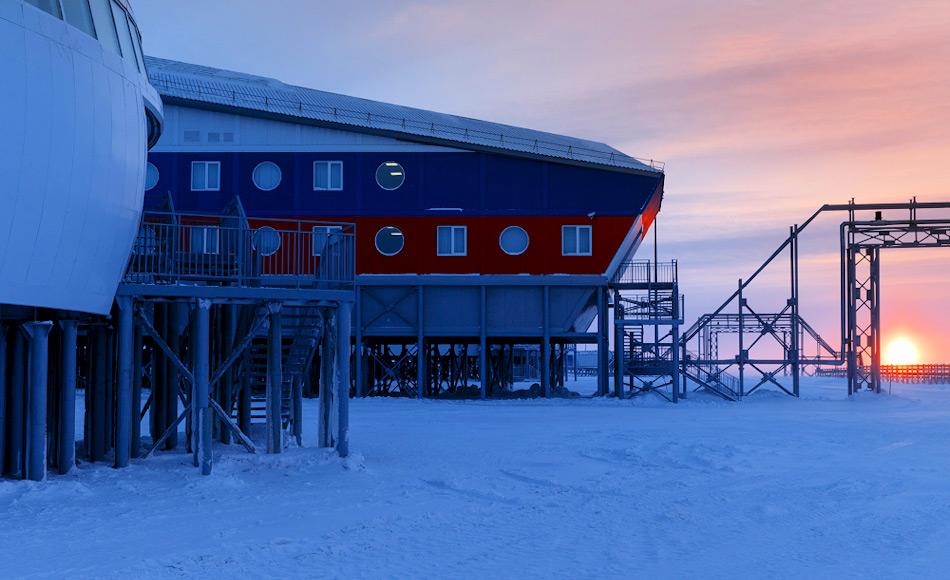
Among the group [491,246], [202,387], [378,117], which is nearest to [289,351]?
[202,387]

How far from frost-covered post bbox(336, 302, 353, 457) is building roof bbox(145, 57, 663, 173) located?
24.6 meters

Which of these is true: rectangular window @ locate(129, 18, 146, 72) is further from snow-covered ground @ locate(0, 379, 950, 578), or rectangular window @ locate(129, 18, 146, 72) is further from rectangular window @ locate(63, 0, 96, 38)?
snow-covered ground @ locate(0, 379, 950, 578)

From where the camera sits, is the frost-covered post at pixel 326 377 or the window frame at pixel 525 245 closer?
the frost-covered post at pixel 326 377

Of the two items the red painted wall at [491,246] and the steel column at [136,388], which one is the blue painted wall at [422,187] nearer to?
the red painted wall at [491,246]

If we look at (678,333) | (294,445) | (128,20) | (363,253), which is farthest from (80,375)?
(128,20)

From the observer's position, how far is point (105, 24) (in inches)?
788

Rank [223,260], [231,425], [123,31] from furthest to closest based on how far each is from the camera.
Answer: [223,260], [231,425], [123,31]

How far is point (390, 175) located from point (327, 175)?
2.61 m

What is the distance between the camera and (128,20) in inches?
851

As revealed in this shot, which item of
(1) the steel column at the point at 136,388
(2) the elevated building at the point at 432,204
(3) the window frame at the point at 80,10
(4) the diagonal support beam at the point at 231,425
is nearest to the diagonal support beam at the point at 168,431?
(1) the steel column at the point at 136,388

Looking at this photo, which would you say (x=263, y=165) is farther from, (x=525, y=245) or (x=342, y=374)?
(x=342, y=374)

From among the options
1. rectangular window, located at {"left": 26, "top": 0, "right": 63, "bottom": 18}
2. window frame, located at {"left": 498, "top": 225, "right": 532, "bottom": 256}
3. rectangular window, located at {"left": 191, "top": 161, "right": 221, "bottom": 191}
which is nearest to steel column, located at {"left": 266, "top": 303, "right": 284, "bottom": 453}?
rectangular window, located at {"left": 26, "top": 0, "right": 63, "bottom": 18}

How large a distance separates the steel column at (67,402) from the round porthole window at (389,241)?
27.2 m

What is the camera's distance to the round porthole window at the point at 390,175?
47.5 meters
